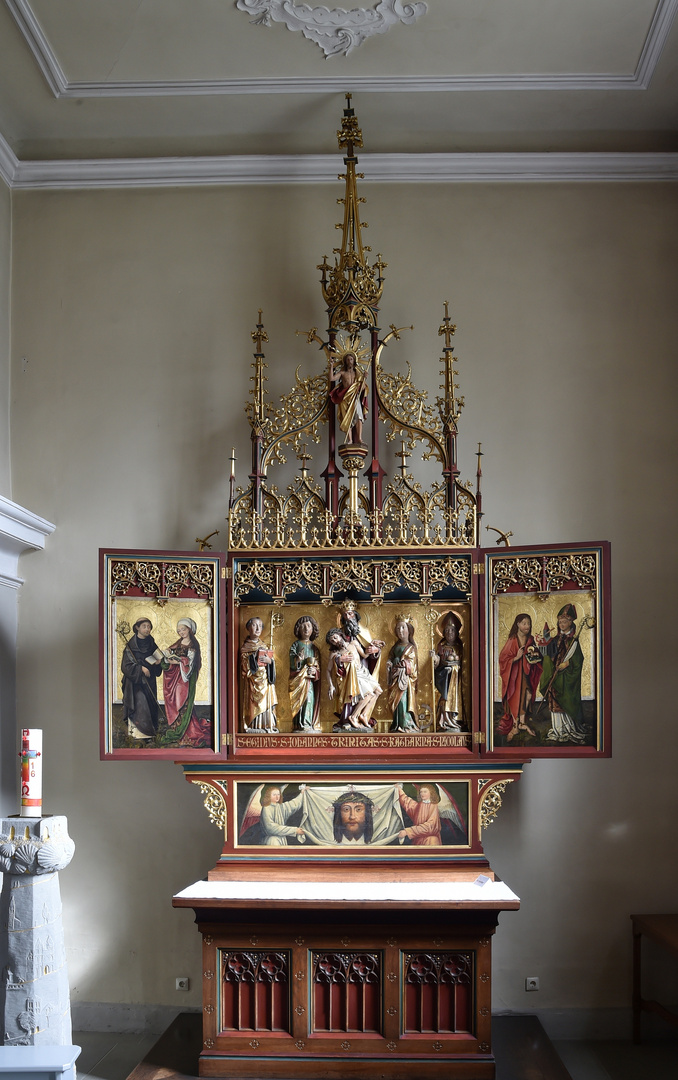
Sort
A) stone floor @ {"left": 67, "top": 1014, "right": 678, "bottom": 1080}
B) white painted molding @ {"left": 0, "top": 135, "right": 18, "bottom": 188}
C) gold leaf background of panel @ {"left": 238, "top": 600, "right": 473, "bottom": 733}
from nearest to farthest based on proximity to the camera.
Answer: stone floor @ {"left": 67, "top": 1014, "right": 678, "bottom": 1080} → gold leaf background of panel @ {"left": 238, "top": 600, "right": 473, "bottom": 733} → white painted molding @ {"left": 0, "top": 135, "right": 18, "bottom": 188}

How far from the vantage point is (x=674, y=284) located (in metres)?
6.89

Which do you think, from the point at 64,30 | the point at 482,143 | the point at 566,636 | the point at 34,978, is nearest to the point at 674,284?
the point at 482,143

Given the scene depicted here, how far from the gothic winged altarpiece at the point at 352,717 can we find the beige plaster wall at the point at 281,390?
0.81 m

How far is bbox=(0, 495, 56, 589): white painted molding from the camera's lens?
19.9 ft

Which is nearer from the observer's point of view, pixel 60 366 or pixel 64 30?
pixel 64 30

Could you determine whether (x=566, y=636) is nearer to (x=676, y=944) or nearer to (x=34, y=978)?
(x=676, y=944)

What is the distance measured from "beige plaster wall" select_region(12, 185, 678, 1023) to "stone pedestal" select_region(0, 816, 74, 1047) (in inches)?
71.2

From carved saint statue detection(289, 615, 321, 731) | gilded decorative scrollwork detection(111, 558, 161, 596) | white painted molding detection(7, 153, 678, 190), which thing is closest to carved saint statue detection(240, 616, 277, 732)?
carved saint statue detection(289, 615, 321, 731)

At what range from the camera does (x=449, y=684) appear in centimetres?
586

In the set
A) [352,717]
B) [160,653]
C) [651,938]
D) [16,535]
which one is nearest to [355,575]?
[352,717]

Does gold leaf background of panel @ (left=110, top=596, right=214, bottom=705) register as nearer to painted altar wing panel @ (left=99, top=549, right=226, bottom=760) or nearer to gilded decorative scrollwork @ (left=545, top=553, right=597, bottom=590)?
painted altar wing panel @ (left=99, top=549, right=226, bottom=760)

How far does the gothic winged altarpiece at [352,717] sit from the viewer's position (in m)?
5.40

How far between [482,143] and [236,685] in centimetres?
452

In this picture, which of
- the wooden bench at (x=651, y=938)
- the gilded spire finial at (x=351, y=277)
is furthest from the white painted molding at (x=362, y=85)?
the wooden bench at (x=651, y=938)
